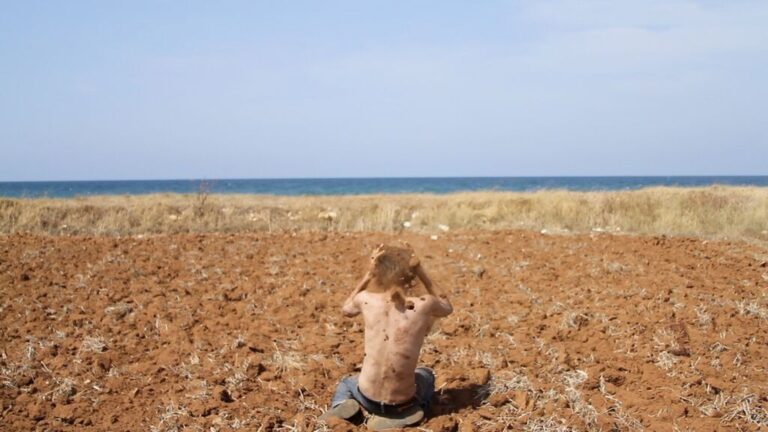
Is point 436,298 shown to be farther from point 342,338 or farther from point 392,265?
point 342,338

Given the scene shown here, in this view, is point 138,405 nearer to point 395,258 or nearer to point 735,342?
point 395,258

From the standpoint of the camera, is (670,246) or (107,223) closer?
(670,246)

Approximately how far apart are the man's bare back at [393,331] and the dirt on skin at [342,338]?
353 millimetres

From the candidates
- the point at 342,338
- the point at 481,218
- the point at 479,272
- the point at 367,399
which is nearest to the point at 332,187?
the point at 481,218

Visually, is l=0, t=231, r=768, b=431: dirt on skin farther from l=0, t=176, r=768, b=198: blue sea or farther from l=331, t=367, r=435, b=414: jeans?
l=0, t=176, r=768, b=198: blue sea

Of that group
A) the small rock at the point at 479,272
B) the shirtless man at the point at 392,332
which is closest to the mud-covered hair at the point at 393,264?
the shirtless man at the point at 392,332

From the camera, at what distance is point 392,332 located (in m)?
3.92

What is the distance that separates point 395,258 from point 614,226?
Answer: 9.45 metres

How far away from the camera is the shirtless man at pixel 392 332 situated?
155 inches

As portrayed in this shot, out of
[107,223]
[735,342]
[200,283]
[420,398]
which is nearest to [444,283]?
[200,283]

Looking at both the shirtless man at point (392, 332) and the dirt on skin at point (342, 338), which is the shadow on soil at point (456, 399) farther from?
the shirtless man at point (392, 332)

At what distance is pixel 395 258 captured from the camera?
156 inches

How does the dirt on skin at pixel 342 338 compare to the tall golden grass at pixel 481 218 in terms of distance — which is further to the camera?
the tall golden grass at pixel 481 218

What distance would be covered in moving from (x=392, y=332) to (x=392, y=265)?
0.35 metres
